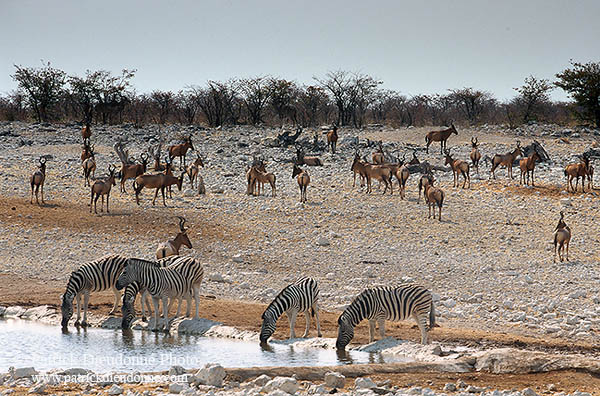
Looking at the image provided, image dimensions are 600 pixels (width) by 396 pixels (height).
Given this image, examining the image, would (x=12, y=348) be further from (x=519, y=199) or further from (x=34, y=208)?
(x=519, y=199)

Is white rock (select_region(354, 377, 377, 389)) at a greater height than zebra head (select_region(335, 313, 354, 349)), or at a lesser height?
greater

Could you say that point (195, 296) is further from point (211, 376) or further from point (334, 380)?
point (334, 380)

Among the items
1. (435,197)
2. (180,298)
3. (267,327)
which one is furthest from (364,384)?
(435,197)

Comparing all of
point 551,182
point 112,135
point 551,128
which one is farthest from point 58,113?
point 551,182

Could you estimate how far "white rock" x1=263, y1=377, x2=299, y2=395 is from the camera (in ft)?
27.8

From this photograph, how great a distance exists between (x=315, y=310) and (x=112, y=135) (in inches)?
1450

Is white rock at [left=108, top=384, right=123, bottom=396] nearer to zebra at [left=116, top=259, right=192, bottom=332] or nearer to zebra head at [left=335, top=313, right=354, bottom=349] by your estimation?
zebra head at [left=335, top=313, right=354, bottom=349]

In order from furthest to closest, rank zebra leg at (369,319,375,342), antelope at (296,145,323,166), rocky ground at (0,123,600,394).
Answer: antelope at (296,145,323,166)
rocky ground at (0,123,600,394)
zebra leg at (369,319,375,342)

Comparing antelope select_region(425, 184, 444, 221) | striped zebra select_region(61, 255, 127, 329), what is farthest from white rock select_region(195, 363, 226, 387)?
antelope select_region(425, 184, 444, 221)

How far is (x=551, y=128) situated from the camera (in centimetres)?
5216

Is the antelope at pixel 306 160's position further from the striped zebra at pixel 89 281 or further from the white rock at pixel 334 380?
the white rock at pixel 334 380

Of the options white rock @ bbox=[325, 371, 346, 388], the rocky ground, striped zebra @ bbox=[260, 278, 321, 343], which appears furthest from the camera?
the rocky ground

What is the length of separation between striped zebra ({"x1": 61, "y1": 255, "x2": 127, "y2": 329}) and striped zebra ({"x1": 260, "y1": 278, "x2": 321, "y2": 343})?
3489mm

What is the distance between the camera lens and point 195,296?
14.0m
